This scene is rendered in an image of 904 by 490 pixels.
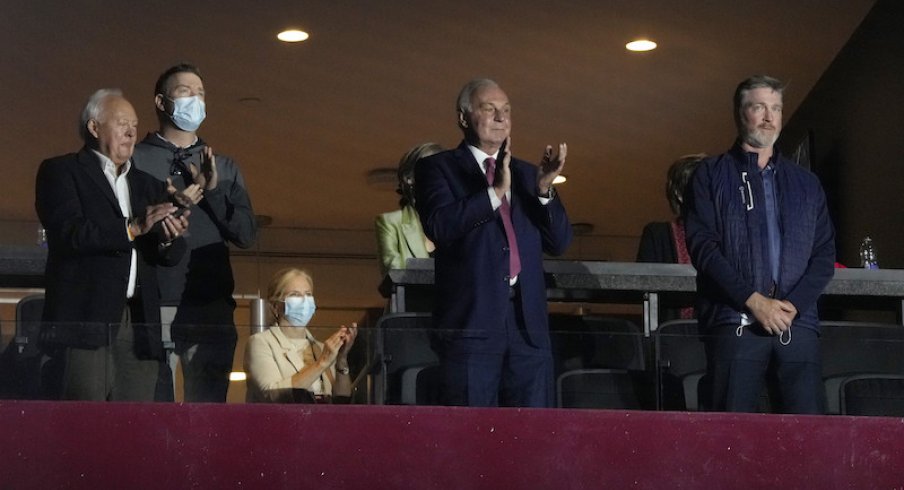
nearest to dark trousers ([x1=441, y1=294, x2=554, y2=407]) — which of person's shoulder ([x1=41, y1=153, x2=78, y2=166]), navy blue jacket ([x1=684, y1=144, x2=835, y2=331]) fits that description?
navy blue jacket ([x1=684, y1=144, x2=835, y2=331])

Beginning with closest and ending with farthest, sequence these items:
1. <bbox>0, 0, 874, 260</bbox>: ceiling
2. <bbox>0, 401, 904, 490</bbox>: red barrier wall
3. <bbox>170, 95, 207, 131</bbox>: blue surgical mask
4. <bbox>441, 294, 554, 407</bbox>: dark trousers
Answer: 1. <bbox>0, 401, 904, 490</bbox>: red barrier wall
2. <bbox>441, 294, 554, 407</bbox>: dark trousers
3. <bbox>170, 95, 207, 131</bbox>: blue surgical mask
4. <bbox>0, 0, 874, 260</bbox>: ceiling

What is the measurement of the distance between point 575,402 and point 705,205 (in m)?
0.75

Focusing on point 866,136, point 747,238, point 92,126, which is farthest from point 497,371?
point 866,136

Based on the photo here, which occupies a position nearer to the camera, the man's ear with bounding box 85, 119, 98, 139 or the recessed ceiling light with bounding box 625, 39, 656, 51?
the man's ear with bounding box 85, 119, 98, 139

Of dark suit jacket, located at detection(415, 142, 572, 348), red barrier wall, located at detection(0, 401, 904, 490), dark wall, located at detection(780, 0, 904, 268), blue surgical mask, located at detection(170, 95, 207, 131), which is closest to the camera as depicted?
red barrier wall, located at detection(0, 401, 904, 490)

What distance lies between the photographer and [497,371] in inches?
166

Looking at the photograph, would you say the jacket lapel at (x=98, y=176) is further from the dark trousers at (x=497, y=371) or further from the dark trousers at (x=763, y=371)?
the dark trousers at (x=763, y=371)

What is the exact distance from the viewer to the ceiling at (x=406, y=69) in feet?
26.2

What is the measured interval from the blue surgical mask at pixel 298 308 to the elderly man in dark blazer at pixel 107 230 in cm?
39

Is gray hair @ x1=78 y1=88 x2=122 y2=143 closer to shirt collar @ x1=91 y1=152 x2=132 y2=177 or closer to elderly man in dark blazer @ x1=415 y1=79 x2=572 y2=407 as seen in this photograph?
shirt collar @ x1=91 y1=152 x2=132 y2=177

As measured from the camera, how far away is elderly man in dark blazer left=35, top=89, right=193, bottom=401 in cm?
437

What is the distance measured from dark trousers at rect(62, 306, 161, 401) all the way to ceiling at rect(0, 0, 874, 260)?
4.11 meters

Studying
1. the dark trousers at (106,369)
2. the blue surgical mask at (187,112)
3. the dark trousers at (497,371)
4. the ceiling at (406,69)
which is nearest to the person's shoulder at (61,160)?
the blue surgical mask at (187,112)

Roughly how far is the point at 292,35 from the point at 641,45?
1.78 m
